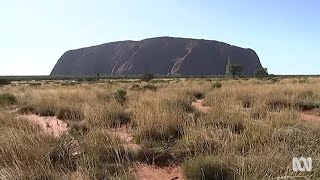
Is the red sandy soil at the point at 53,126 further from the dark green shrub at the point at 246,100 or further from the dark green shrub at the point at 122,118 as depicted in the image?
the dark green shrub at the point at 246,100

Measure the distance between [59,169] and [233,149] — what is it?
273 centimetres

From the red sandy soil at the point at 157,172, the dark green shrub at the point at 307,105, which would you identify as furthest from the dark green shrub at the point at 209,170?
the dark green shrub at the point at 307,105

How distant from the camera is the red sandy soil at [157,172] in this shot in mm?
6008

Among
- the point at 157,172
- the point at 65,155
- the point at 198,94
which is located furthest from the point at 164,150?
the point at 198,94

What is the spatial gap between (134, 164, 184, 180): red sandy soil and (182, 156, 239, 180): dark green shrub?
1.22 feet

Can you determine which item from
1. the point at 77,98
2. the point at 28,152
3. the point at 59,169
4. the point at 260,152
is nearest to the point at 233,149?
the point at 260,152

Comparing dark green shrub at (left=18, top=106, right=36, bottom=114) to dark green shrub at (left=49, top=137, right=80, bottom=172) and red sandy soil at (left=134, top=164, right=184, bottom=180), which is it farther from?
red sandy soil at (left=134, top=164, right=184, bottom=180)

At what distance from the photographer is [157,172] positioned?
6.35m

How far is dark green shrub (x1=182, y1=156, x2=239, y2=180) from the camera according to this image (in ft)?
17.6

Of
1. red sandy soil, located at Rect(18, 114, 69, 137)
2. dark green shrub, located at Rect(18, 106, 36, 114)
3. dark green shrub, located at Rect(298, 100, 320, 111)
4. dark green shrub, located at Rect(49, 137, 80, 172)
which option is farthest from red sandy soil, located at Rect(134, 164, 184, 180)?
dark green shrub, located at Rect(298, 100, 320, 111)

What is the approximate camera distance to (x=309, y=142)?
21.2 ft

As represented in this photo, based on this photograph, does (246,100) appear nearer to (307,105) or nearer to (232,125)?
(307,105)

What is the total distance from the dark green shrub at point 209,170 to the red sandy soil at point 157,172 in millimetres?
372

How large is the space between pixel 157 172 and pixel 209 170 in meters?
1.20
